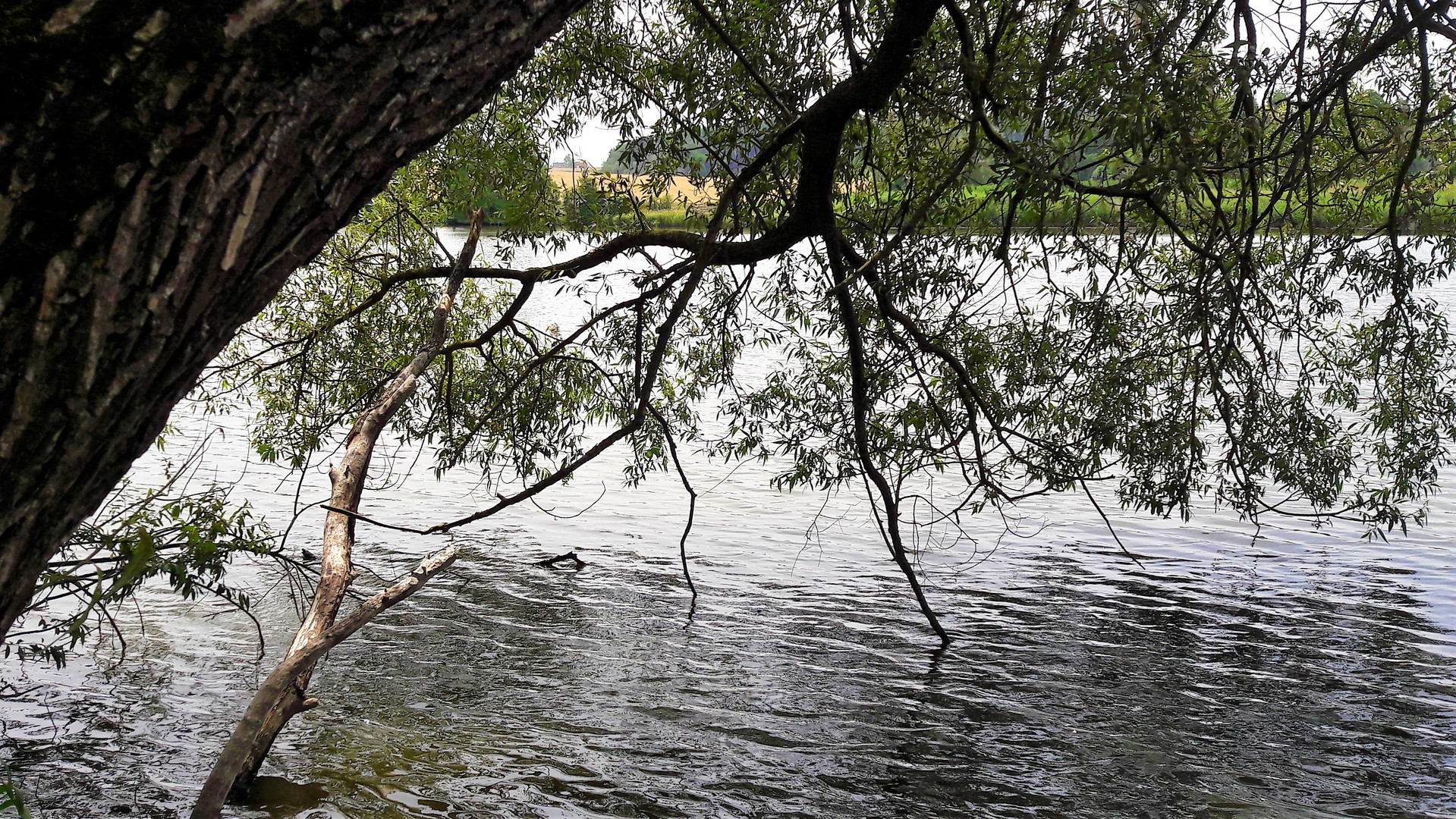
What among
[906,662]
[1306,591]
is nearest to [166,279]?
[906,662]

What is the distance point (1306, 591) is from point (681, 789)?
7090 mm

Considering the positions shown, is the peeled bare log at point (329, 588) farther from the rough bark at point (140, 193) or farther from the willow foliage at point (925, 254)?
the rough bark at point (140, 193)

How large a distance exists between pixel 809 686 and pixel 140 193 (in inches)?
283

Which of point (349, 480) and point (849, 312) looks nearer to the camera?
point (349, 480)

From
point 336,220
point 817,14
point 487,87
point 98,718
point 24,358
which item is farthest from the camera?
point 817,14

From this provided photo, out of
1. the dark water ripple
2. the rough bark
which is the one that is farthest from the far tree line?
the rough bark

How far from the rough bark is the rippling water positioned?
488 cm

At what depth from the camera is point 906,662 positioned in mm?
8625

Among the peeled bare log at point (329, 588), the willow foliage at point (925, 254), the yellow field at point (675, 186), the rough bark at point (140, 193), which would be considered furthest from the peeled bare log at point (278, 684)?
the yellow field at point (675, 186)

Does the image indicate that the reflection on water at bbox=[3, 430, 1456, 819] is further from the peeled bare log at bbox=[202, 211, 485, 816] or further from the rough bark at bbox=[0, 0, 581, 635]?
the rough bark at bbox=[0, 0, 581, 635]

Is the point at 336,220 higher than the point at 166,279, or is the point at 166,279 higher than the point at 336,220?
the point at 336,220

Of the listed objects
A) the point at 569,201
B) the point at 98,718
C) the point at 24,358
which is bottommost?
the point at 98,718

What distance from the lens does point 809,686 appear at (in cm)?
804

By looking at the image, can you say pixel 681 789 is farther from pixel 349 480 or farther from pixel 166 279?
pixel 166 279
